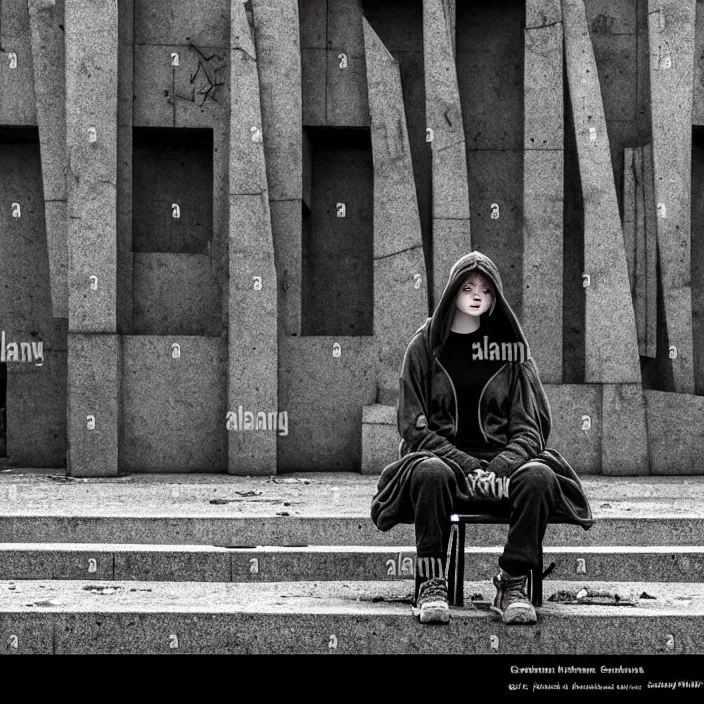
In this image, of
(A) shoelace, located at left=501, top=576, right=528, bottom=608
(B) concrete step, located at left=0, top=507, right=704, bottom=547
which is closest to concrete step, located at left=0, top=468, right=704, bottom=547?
(B) concrete step, located at left=0, top=507, right=704, bottom=547

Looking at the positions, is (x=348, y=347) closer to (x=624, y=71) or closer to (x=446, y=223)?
(x=446, y=223)

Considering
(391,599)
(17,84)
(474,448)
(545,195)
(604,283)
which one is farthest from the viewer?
(17,84)

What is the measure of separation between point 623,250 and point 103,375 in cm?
548

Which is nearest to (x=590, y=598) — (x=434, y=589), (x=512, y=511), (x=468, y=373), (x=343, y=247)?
(x=512, y=511)

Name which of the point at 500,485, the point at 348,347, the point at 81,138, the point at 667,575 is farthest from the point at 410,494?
the point at 81,138

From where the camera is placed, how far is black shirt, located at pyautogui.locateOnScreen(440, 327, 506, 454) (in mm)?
4930

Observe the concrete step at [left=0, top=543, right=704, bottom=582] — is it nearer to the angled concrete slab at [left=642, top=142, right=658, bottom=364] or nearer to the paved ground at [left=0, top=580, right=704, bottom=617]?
the paved ground at [left=0, top=580, right=704, bottom=617]

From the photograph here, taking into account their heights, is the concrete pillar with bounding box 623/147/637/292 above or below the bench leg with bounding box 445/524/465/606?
above

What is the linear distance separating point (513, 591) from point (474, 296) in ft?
4.67

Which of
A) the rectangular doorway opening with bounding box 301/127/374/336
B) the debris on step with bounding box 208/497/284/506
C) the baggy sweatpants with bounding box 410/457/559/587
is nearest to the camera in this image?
the baggy sweatpants with bounding box 410/457/559/587

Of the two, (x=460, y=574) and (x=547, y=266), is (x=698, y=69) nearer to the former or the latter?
(x=547, y=266)

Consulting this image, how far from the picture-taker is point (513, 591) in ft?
15.2

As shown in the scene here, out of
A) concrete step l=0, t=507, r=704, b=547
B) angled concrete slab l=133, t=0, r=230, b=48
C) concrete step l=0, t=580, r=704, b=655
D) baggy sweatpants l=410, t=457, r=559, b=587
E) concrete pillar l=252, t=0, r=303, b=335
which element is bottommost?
→ concrete step l=0, t=580, r=704, b=655

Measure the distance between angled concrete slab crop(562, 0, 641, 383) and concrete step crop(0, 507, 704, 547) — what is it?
3.70 meters
